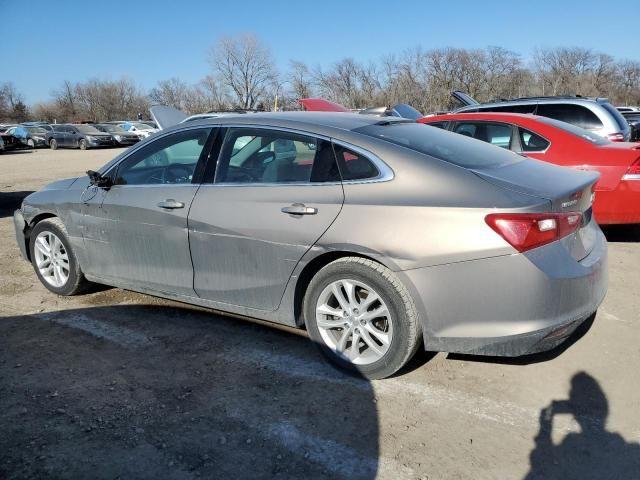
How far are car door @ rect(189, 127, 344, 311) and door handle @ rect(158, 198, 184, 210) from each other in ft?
0.43

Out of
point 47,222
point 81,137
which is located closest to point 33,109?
point 81,137

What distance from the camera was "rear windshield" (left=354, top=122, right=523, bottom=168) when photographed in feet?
10.9

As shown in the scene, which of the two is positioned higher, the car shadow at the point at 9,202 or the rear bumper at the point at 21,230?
the rear bumper at the point at 21,230

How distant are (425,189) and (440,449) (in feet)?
4.39

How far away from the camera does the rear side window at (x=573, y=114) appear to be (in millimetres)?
7719

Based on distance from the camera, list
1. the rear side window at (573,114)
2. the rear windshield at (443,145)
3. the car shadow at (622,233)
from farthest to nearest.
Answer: the rear side window at (573,114) < the car shadow at (622,233) < the rear windshield at (443,145)

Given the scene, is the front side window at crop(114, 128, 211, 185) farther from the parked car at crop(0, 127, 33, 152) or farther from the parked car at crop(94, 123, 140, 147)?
the parked car at crop(94, 123, 140, 147)

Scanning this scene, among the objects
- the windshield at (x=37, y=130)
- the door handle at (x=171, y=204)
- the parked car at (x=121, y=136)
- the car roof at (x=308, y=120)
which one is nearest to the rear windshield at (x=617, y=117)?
the car roof at (x=308, y=120)

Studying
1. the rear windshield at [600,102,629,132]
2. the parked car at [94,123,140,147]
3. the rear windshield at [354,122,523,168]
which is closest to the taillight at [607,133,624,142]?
the rear windshield at [600,102,629,132]

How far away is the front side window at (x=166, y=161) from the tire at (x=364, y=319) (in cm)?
134

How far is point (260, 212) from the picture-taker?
3.45 metres

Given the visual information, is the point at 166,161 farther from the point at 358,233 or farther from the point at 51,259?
the point at 358,233

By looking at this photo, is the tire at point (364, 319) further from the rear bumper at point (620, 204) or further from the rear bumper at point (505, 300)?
the rear bumper at point (620, 204)

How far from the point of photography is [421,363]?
349 cm
